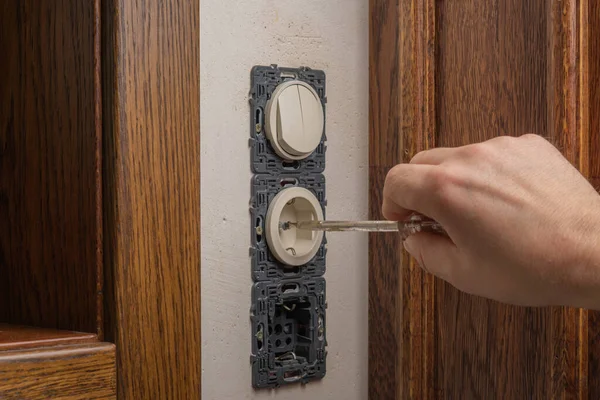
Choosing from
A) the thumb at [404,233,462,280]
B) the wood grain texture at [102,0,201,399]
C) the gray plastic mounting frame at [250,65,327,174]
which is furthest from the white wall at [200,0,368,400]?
the thumb at [404,233,462,280]

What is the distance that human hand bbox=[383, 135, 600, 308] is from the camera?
1.66ft

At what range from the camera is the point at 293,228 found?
1.25 meters

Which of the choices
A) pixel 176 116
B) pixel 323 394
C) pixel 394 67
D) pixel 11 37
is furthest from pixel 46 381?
pixel 394 67

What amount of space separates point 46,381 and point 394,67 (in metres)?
0.79

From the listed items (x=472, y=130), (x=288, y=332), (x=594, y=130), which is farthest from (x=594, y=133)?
(x=288, y=332)

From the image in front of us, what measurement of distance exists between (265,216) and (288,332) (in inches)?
8.1

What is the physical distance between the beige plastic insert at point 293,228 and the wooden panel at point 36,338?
1.50 ft

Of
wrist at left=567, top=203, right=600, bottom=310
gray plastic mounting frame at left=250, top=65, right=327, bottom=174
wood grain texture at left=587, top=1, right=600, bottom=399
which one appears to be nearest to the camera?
wrist at left=567, top=203, right=600, bottom=310

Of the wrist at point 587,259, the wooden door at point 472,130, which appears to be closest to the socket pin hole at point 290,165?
the wooden door at point 472,130

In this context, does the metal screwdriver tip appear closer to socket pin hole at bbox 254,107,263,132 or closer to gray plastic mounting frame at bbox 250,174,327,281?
gray plastic mounting frame at bbox 250,174,327,281

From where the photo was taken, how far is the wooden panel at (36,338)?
73 centimetres

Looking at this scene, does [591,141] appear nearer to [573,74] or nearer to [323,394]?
[573,74]

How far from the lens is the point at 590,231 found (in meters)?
0.51

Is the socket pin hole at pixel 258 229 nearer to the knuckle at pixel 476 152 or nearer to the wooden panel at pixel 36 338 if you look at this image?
the wooden panel at pixel 36 338
